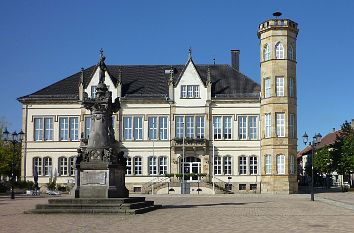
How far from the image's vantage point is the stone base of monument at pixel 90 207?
84.7ft

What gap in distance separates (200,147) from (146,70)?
1320 cm

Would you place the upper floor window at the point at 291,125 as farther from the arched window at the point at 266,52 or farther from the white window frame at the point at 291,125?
the arched window at the point at 266,52

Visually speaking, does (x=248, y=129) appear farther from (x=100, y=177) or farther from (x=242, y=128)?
(x=100, y=177)

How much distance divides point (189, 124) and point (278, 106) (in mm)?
10665

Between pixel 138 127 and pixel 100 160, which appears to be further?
pixel 138 127

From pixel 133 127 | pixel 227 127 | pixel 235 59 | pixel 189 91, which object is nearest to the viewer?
pixel 227 127

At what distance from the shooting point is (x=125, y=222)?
21219mm

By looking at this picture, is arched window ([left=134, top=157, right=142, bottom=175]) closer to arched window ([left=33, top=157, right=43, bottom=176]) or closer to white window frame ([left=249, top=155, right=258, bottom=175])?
arched window ([left=33, top=157, right=43, bottom=176])

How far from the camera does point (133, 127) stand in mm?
66375

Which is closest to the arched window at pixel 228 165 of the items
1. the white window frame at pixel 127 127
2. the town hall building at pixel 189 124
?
A: the town hall building at pixel 189 124

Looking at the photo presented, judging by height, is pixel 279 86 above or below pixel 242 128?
above

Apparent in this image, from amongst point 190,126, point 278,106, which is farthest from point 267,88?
point 190,126

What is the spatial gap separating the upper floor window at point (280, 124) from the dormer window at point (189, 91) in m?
9.94

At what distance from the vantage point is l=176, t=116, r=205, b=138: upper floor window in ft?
216
